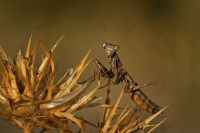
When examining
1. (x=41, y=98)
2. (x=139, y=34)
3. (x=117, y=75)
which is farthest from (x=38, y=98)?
(x=139, y=34)

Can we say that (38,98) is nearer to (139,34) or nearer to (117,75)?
(117,75)

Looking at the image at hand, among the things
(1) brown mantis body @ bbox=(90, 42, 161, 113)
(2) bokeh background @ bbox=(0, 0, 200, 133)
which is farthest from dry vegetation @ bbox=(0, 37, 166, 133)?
(2) bokeh background @ bbox=(0, 0, 200, 133)

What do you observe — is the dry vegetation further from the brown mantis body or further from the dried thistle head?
the brown mantis body

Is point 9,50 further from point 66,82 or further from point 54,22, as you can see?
point 66,82

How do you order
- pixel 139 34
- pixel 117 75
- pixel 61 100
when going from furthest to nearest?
pixel 139 34
pixel 117 75
pixel 61 100

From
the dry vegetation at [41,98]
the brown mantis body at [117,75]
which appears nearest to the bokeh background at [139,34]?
the brown mantis body at [117,75]

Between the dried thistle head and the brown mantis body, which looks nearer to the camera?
the dried thistle head

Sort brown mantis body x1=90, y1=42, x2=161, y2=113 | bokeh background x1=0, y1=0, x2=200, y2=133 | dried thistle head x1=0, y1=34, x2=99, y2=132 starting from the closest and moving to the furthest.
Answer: dried thistle head x1=0, y1=34, x2=99, y2=132 < brown mantis body x1=90, y1=42, x2=161, y2=113 < bokeh background x1=0, y1=0, x2=200, y2=133

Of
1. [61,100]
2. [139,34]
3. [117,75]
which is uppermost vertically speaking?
[139,34]

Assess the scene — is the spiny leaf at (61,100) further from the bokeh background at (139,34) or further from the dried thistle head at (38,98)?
the bokeh background at (139,34)
